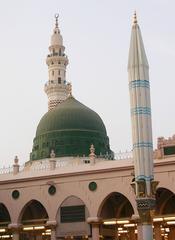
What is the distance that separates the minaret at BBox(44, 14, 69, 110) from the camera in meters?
64.2

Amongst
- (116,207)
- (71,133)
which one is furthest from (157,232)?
(71,133)

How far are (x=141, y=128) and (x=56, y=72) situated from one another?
38429 millimetres

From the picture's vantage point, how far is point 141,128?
2825 centimetres

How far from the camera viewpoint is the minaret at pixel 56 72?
64.2 meters

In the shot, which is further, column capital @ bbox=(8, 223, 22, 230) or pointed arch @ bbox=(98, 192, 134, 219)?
column capital @ bbox=(8, 223, 22, 230)

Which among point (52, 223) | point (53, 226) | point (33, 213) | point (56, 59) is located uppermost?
point (56, 59)

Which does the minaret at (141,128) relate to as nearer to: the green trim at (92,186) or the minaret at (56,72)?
the green trim at (92,186)

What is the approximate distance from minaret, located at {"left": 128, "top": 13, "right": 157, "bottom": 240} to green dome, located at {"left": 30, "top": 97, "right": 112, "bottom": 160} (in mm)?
22069

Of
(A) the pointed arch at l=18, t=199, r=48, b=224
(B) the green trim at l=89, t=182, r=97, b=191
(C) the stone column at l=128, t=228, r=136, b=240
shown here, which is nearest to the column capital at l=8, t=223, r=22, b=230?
(A) the pointed arch at l=18, t=199, r=48, b=224

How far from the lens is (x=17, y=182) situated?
41250 millimetres

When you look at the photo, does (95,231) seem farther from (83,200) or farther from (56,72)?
(56,72)

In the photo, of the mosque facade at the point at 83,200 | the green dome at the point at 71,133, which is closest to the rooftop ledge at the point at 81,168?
the mosque facade at the point at 83,200

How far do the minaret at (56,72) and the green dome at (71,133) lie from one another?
1081 cm

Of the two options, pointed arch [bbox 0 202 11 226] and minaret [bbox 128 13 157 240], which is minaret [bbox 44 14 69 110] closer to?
pointed arch [bbox 0 202 11 226]
